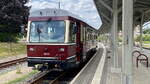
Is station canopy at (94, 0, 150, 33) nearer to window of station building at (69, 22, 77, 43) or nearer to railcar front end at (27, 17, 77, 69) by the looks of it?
window of station building at (69, 22, 77, 43)

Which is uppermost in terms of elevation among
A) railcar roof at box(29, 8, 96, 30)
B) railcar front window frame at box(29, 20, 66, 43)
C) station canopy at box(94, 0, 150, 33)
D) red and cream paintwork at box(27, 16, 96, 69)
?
station canopy at box(94, 0, 150, 33)

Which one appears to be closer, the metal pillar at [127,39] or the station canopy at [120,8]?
the metal pillar at [127,39]

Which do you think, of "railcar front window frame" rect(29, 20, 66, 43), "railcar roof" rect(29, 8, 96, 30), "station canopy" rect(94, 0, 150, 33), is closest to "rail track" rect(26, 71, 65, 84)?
"railcar front window frame" rect(29, 20, 66, 43)

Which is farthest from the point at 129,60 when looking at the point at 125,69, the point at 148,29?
the point at 148,29

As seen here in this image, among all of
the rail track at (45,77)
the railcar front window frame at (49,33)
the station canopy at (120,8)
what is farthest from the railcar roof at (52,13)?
the station canopy at (120,8)

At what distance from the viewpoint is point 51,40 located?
50.4 feet

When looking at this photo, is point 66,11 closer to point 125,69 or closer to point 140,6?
point 125,69

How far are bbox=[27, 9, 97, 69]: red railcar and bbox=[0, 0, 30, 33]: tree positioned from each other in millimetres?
28510

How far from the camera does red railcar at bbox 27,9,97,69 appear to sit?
15.2m

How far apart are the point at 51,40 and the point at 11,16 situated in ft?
98.0

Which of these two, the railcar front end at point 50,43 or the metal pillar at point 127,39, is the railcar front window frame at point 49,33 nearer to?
the railcar front end at point 50,43

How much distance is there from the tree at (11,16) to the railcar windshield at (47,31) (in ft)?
93.8

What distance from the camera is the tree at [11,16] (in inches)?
1727

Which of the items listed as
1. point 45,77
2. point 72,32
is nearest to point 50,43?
point 72,32
